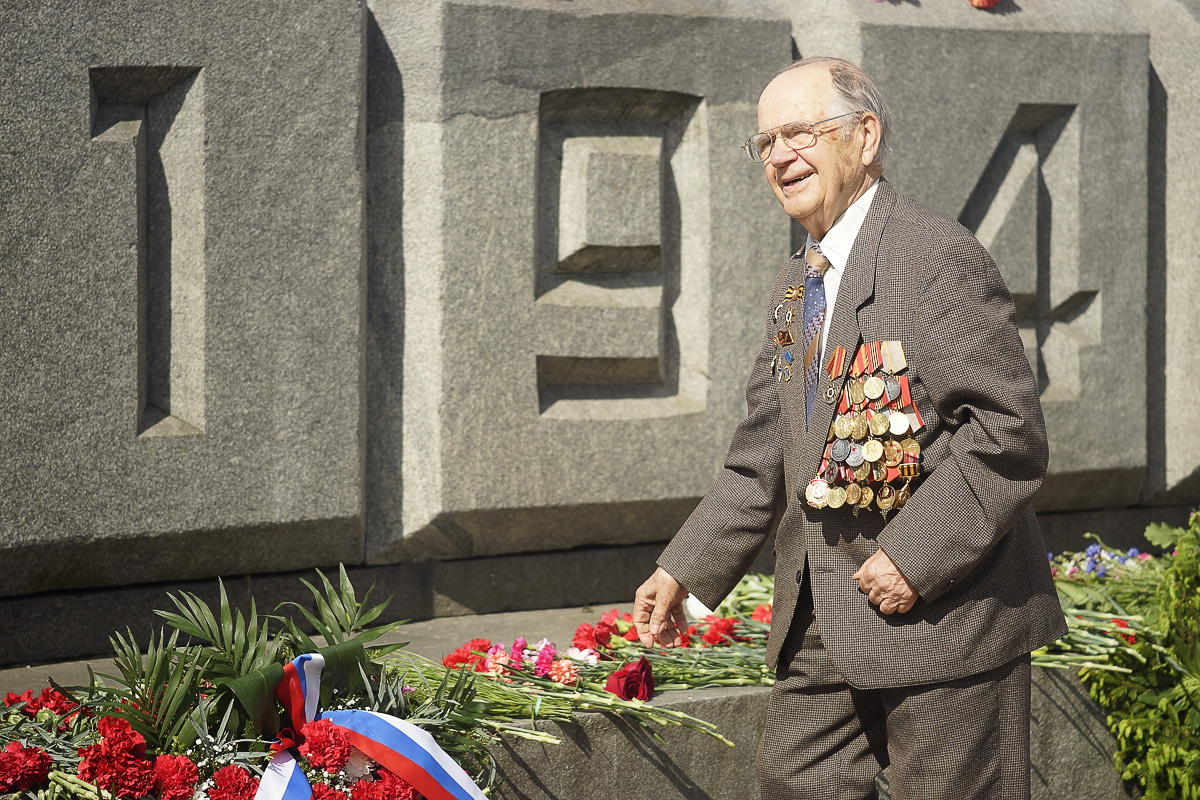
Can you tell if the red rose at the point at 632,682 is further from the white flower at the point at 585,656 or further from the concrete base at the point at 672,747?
the white flower at the point at 585,656

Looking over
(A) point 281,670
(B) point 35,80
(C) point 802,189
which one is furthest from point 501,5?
(A) point 281,670

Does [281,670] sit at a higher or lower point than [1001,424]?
lower

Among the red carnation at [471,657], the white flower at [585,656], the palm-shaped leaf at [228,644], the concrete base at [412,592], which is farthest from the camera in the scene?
the concrete base at [412,592]

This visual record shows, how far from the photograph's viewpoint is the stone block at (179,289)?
301cm

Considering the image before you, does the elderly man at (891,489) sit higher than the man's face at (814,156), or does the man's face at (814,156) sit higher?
the man's face at (814,156)

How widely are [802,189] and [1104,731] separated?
83.3 inches

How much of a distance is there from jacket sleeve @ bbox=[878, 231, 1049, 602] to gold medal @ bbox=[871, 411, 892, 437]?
3.5 inches

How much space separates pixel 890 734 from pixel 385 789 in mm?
937

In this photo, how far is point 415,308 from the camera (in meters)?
3.54

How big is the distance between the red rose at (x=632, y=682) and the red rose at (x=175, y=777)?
1038 mm

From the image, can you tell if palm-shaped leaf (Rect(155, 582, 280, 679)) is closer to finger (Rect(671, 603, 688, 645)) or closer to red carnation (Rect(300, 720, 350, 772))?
red carnation (Rect(300, 720, 350, 772))

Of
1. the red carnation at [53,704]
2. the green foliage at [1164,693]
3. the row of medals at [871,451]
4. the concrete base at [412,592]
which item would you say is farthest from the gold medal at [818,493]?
the green foliage at [1164,693]

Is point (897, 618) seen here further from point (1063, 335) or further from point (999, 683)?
point (1063, 335)

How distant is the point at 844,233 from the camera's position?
2.06 m
